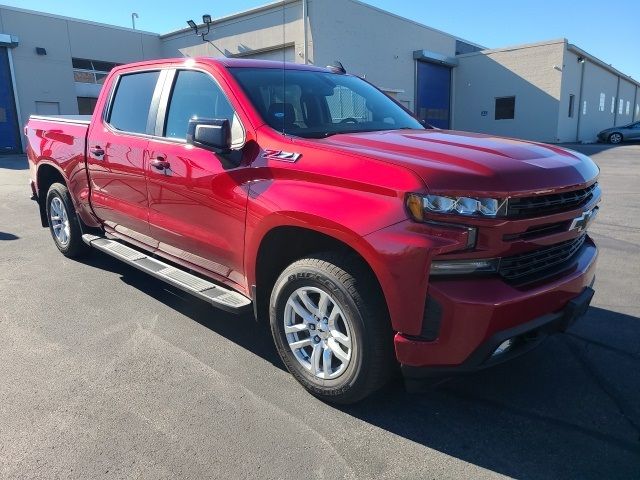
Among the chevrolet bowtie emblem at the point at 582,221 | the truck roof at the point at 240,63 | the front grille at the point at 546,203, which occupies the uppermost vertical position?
the truck roof at the point at 240,63

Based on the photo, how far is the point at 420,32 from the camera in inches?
1058

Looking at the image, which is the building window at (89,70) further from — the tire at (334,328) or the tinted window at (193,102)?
the tire at (334,328)

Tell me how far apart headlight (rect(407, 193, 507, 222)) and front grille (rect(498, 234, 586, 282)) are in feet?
0.87

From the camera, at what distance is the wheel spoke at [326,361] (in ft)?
9.99

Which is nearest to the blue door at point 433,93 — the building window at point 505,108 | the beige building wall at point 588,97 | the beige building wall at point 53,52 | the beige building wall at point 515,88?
the beige building wall at point 515,88

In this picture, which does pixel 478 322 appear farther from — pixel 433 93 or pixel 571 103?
pixel 571 103

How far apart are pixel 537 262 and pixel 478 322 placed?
1.91ft

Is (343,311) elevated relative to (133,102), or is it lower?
lower

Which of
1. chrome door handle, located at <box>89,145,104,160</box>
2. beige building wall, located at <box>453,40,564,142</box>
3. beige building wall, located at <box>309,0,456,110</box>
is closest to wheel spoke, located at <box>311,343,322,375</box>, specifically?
chrome door handle, located at <box>89,145,104,160</box>

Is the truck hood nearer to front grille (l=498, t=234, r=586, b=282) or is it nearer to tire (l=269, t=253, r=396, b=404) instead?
front grille (l=498, t=234, r=586, b=282)

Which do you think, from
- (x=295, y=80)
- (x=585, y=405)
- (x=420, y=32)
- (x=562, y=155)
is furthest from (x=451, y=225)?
(x=420, y=32)

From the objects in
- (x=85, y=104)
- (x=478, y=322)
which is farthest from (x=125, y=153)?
(x=85, y=104)

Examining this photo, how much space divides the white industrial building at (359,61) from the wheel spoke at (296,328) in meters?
19.0

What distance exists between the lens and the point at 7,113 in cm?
2356
